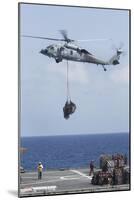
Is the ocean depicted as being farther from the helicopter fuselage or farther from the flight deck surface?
the helicopter fuselage

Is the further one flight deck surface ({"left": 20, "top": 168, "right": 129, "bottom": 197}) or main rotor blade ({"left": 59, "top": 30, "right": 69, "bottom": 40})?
main rotor blade ({"left": 59, "top": 30, "right": 69, "bottom": 40})

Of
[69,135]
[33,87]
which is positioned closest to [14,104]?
[33,87]

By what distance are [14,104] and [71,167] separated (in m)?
0.91

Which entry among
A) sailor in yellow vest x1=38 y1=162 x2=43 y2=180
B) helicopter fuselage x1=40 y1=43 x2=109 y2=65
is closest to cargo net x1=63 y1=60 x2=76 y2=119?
helicopter fuselage x1=40 y1=43 x2=109 y2=65

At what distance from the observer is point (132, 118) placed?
625 cm

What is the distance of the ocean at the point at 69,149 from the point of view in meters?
5.80

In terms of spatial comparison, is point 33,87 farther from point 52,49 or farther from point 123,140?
point 123,140

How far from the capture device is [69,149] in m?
5.95

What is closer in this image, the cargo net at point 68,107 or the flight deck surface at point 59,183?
the flight deck surface at point 59,183

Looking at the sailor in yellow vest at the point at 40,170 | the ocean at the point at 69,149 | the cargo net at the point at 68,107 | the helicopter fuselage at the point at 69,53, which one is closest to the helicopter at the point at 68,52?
the helicopter fuselage at the point at 69,53

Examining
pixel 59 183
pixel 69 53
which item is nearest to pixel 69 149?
pixel 59 183

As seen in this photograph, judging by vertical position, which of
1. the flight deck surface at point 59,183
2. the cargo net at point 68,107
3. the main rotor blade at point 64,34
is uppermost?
the main rotor blade at point 64,34

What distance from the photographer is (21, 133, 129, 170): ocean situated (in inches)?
228

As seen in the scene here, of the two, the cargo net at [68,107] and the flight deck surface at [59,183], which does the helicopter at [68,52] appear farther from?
the flight deck surface at [59,183]
